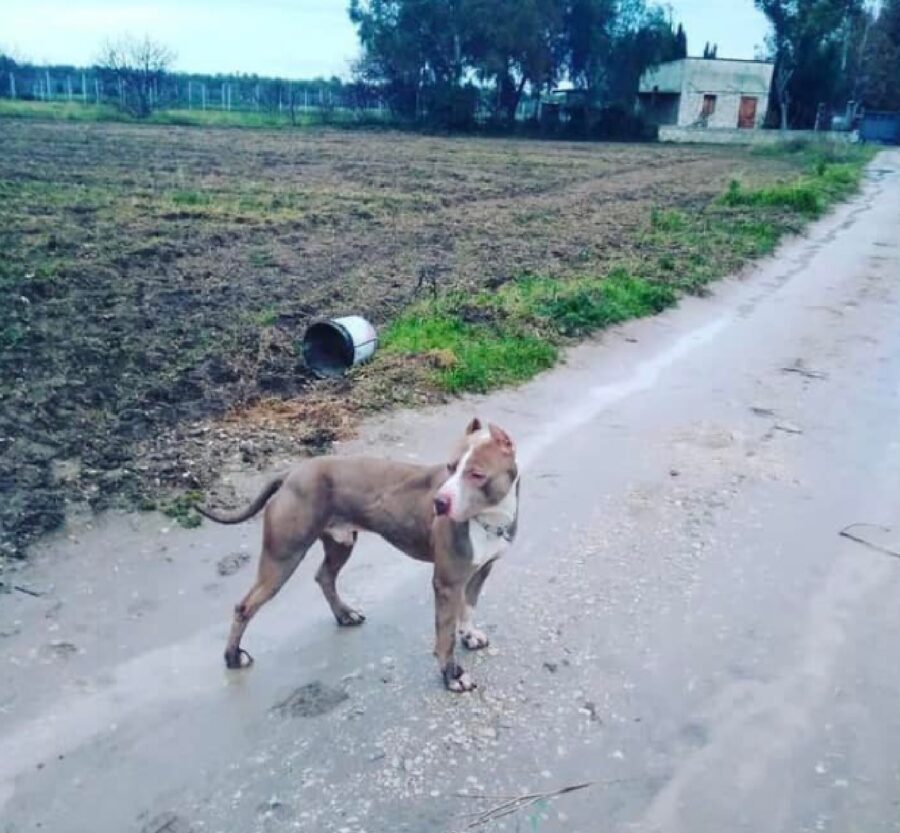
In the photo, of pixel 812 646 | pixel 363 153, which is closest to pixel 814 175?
pixel 363 153

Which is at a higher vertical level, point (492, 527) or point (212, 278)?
point (492, 527)

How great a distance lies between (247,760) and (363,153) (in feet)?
97.7

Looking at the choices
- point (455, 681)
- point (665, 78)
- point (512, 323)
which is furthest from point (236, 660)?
point (665, 78)

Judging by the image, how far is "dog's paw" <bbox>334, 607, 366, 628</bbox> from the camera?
448cm

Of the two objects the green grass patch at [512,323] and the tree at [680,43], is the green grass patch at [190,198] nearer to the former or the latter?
the green grass patch at [512,323]

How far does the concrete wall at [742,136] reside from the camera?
44.8 m

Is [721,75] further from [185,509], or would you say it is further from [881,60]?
[185,509]

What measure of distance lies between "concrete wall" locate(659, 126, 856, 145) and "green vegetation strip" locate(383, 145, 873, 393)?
3068cm

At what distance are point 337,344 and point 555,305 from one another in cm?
284

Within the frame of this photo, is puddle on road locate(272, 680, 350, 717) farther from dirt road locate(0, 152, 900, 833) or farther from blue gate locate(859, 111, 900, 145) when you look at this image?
blue gate locate(859, 111, 900, 145)

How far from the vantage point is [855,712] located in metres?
3.95

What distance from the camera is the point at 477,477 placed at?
11.4ft

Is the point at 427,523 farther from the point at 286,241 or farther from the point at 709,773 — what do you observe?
the point at 286,241

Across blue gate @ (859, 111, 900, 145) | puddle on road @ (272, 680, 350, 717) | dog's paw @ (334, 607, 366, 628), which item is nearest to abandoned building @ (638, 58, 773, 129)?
blue gate @ (859, 111, 900, 145)
